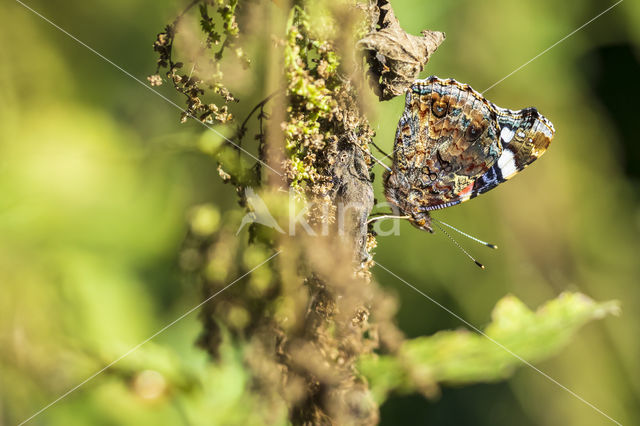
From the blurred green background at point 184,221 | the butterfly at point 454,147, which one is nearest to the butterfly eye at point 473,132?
the butterfly at point 454,147

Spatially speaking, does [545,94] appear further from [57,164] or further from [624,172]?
[57,164]

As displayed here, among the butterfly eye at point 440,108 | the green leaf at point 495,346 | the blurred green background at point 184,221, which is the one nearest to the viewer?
the blurred green background at point 184,221

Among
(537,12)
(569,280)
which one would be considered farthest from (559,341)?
(537,12)

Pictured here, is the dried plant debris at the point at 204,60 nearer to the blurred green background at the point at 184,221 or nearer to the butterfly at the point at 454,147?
the blurred green background at the point at 184,221

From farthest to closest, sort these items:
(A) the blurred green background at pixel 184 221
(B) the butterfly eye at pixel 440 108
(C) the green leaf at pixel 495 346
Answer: (C) the green leaf at pixel 495 346 → (B) the butterfly eye at pixel 440 108 → (A) the blurred green background at pixel 184 221

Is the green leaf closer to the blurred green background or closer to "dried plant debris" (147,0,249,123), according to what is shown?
the blurred green background

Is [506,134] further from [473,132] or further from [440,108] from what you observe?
[440,108]

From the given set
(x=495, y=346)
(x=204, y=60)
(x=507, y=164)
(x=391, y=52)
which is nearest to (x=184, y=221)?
(x=204, y=60)
